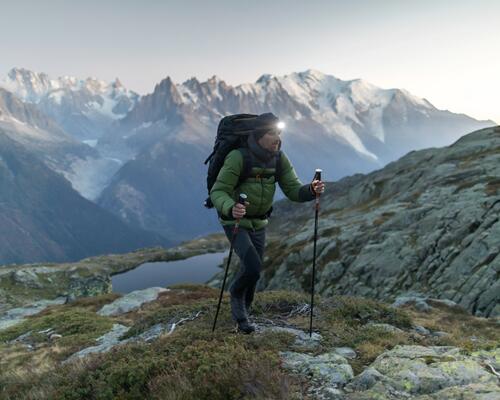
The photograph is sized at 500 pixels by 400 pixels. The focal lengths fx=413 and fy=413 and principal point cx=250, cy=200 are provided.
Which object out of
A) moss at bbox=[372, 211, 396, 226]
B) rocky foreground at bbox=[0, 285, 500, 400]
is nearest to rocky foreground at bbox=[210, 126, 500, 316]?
moss at bbox=[372, 211, 396, 226]

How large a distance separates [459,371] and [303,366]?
9.66 feet

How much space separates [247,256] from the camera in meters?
10.5

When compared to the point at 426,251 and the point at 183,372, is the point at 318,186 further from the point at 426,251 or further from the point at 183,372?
the point at 426,251

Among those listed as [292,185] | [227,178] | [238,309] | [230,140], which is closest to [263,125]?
[230,140]

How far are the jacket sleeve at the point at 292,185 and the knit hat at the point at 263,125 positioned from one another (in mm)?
923

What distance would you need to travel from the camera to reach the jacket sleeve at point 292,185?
11.2m

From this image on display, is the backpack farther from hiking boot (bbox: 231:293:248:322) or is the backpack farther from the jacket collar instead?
hiking boot (bbox: 231:293:248:322)

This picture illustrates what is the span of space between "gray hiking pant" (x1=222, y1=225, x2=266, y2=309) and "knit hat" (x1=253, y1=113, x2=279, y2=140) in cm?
246

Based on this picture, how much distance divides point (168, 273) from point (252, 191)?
153738mm

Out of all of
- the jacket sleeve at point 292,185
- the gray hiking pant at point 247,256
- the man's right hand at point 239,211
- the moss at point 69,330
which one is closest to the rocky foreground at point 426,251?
the moss at point 69,330

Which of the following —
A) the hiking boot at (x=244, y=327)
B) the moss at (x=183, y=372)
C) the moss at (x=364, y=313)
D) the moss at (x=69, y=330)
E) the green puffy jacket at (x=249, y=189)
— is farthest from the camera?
the moss at (x=69, y=330)

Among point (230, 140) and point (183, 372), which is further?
point (230, 140)

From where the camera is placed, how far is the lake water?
474 ft

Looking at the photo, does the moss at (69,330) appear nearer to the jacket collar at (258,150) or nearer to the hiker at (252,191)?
the hiker at (252,191)
